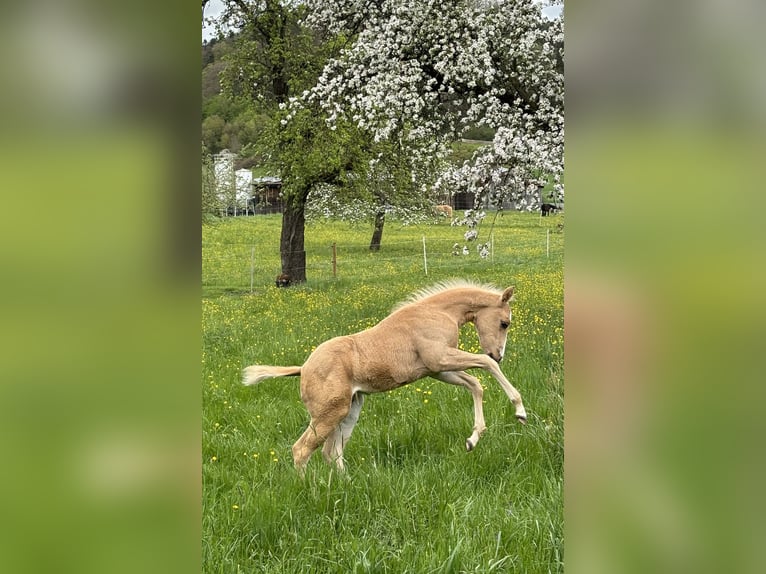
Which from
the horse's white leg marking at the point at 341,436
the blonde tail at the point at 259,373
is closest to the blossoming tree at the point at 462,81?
the horse's white leg marking at the point at 341,436

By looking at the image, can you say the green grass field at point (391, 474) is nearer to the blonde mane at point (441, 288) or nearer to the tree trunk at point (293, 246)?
the blonde mane at point (441, 288)

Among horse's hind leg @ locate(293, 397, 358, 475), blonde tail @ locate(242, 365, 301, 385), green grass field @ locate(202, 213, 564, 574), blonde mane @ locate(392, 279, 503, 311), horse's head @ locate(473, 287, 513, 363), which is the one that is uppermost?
blonde mane @ locate(392, 279, 503, 311)

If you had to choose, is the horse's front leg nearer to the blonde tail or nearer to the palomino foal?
the palomino foal

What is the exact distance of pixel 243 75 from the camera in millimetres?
14547

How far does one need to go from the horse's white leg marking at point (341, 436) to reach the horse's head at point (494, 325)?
88 cm

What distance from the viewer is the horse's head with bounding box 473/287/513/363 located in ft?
13.3

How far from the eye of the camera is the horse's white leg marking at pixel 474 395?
12.3ft

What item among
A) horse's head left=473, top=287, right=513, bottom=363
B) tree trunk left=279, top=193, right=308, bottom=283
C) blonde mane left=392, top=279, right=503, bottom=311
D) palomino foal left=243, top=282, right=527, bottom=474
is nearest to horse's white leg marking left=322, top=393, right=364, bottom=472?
palomino foal left=243, top=282, right=527, bottom=474

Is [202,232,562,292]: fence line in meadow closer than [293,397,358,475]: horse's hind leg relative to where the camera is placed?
No

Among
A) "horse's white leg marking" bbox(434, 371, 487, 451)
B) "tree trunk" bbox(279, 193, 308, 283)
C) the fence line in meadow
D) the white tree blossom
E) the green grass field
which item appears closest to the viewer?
the green grass field
